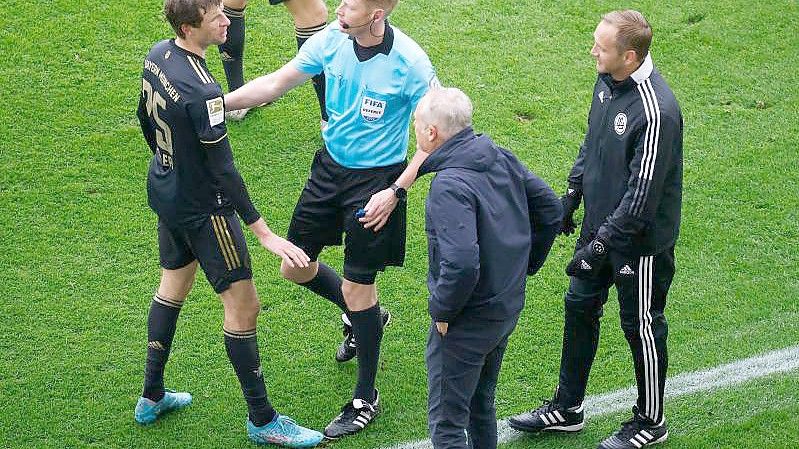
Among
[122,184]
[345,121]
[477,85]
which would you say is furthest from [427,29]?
[345,121]

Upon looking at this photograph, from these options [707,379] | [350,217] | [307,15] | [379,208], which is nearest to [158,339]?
[350,217]

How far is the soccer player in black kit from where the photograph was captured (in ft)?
14.6

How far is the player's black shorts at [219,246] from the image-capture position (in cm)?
472

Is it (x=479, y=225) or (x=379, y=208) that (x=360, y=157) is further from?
(x=479, y=225)

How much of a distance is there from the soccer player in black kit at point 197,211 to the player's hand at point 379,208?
35 cm

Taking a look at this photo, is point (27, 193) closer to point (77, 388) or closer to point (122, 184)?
point (122, 184)

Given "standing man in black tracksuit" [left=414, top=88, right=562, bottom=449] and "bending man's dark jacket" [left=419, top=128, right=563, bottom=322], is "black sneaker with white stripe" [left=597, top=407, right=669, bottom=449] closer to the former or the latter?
"standing man in black tracksuit" [left=414, top=88, right=562, bottom=449]

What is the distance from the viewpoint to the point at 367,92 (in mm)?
4852

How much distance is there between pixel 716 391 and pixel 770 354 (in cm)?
46

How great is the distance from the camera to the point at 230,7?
726 cm

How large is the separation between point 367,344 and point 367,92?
1198 millimetres

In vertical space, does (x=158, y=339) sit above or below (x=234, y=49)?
below

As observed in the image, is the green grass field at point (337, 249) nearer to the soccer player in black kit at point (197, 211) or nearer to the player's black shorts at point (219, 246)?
the soccer player in black kit at point (197, 211)

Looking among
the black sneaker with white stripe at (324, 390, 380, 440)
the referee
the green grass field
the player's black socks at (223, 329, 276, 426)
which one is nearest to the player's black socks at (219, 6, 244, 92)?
the green grass field
